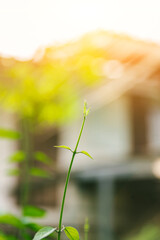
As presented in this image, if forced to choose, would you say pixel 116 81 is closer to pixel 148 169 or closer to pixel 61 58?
pixel 148 169

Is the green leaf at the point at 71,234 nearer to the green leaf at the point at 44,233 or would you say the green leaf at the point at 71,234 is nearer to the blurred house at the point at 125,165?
the green leaf at the point at 44,233

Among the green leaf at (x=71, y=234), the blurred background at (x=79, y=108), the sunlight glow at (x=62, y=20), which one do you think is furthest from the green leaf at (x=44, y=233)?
the sunlight glow at (x=62, y=20)

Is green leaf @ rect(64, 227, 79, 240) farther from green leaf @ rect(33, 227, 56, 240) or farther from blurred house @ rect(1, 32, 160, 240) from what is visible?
blurred house @ rect(1, 32, 160, 240)

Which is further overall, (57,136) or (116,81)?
(57,136)

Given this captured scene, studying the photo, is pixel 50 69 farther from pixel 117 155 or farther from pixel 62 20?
pixel 117 155

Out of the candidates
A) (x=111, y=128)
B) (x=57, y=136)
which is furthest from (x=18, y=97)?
(x=111, y=128)

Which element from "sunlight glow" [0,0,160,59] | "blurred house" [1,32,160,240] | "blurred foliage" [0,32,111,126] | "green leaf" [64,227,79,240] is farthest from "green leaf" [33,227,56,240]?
"blurred house" [1,32,160,240]
